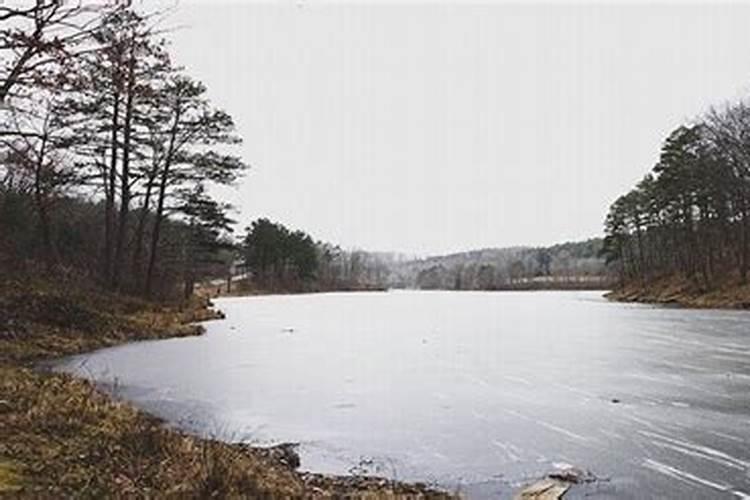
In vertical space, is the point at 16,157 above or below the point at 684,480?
above

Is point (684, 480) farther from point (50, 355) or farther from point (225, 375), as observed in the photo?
point (50, 355)

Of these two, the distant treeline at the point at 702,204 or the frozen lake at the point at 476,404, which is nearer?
the frozen lake at the point at 476,404

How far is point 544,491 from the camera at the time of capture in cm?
700

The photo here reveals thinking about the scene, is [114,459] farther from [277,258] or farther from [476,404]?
[277,258]

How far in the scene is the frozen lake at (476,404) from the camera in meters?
8.09

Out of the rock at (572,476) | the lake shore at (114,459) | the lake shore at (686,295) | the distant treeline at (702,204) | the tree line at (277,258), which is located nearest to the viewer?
the lake shore at (114,459)

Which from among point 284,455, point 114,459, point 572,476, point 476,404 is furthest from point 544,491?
point 476,404

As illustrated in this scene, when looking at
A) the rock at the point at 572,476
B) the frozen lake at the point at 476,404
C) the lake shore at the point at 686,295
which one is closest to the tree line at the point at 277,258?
the lake shore at the point at 686,295

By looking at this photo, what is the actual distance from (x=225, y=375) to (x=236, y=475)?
389 inches

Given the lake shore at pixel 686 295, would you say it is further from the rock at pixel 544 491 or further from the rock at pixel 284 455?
the rock at pixel 284 455

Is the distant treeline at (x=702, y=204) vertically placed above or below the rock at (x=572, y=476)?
above

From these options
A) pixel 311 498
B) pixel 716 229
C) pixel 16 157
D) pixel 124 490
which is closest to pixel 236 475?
pixel 311 498

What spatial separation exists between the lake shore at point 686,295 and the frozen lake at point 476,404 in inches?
1012

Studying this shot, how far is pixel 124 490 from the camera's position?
510 centimetres
